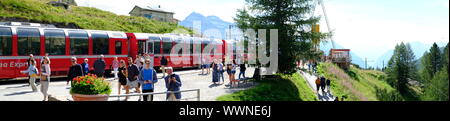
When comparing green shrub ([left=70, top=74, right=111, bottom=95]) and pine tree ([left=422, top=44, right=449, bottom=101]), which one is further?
green shrub ([left=70, top=74, right=111, bottom=95])

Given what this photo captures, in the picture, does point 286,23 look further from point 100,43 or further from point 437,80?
point 437,80

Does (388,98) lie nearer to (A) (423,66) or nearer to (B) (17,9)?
(A) (423,66)

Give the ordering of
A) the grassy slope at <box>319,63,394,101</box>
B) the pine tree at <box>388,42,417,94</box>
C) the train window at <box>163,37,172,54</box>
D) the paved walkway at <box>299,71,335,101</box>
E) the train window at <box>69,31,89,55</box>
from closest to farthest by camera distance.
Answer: the pine tree at <box>388,42,417,94</box> → the grassy slope at <box>319,63,394,101</box> → the paved walkway at <box>299,71,335,101</box> → the train window at <box>69,31,89,55</box> → the train window at <box>163,37,172,54</box>

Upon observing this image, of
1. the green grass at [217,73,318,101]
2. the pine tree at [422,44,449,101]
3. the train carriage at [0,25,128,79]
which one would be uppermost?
the train carriage at [0,25,128,79]

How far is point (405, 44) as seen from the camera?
29.2 ft

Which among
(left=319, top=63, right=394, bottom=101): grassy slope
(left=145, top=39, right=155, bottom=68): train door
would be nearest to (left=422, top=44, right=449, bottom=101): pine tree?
(left=319, top=63, right=394, bottom=101): grassy slope

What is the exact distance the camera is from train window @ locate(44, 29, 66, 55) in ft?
63.7

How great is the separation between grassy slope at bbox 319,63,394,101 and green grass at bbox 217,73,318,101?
2.00 m

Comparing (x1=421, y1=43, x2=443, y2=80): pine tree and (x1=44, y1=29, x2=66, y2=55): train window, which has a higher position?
(x1=44, y1=29, x2=66, y2=55): train window

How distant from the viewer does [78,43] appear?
2089cm

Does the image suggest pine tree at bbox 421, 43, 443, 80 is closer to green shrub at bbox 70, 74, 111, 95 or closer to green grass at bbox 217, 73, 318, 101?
green grass at bbox 217, 73, 318, 101

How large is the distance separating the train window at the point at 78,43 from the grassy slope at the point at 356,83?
47.8ft

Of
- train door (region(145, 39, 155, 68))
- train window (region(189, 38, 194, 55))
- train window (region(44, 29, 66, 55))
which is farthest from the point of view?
train window (region(189, 38, 194, 55))

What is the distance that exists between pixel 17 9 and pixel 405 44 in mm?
35853
